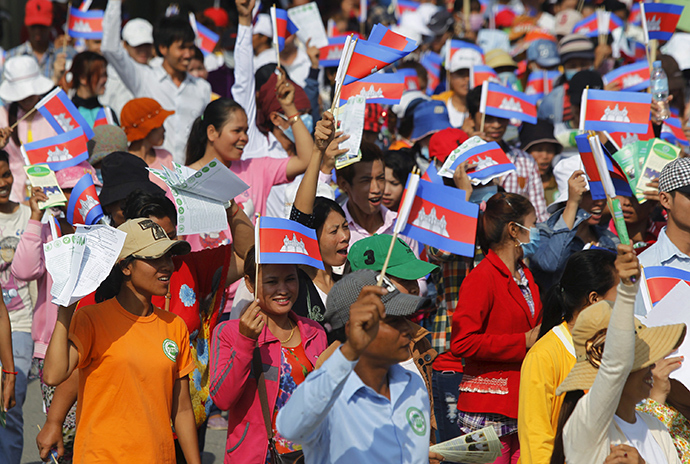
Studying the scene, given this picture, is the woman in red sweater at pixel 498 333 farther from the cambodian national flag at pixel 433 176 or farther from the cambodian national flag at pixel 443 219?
the cambodian national flag at pixel 433 176

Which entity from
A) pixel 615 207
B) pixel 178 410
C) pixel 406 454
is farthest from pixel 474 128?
pixel 406 454

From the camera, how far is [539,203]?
7.35 meters

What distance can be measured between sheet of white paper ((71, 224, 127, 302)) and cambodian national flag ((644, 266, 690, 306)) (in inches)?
112

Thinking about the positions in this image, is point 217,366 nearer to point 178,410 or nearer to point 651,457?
point 178,410

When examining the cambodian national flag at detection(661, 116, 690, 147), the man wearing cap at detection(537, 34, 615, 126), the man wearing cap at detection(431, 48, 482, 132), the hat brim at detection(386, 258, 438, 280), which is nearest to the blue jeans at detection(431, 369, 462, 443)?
the hat brim at detection(386, 258, 438, 280)

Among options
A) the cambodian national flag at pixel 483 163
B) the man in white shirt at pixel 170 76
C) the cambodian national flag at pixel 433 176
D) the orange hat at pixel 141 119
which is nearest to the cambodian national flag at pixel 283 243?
the cambodian national flag at pixel 483 163

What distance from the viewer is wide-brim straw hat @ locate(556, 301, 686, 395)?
3.20 metres

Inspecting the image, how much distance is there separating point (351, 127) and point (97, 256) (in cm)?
240

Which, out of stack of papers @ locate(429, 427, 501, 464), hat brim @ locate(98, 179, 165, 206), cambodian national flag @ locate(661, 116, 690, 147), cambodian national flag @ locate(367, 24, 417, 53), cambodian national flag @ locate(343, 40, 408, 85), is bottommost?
stack of papers @ locate(429, 427, 501, 464)

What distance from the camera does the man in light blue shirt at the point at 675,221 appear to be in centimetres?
475

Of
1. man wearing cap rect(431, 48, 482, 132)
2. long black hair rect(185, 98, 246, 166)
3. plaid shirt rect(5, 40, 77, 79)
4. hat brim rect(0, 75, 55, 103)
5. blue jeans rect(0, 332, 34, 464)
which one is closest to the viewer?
blue jeans rect(0, 332, 34, 464)

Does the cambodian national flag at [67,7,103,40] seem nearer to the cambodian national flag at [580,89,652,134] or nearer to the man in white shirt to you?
the man in white shirt

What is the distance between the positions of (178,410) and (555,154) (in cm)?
510

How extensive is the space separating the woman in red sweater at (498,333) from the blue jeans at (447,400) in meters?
0.61
